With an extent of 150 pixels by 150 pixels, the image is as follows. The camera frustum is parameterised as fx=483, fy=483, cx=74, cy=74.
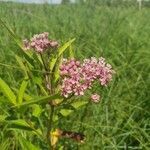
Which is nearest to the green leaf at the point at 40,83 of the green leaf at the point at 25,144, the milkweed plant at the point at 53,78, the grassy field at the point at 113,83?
→ the milkweed plant at the point at 53,78

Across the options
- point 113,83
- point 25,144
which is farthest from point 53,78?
point 113,83

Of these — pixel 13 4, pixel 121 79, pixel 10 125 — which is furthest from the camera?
pixel 13 4

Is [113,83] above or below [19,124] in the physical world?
below

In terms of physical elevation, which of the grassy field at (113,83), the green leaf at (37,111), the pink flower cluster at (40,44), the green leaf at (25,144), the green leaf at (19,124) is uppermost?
the pink flower cluster at (40,44)

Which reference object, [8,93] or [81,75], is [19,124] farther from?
[81,75]

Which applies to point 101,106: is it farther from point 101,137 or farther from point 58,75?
point 58,75

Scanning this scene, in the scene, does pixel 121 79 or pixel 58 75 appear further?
pixel 121 79

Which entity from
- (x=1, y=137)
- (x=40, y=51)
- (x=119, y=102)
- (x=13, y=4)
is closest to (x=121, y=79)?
(x=119, y=102)

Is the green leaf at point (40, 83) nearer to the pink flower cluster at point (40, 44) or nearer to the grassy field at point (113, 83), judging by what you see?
the pink flower cluster at point (40, 44)
